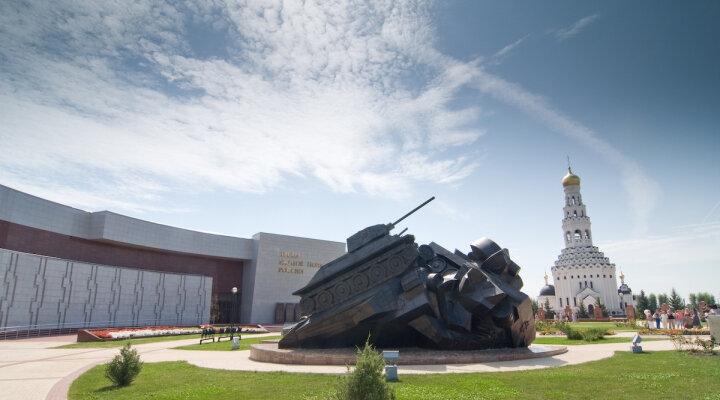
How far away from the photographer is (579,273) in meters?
90.0

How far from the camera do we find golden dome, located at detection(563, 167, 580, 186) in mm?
97938

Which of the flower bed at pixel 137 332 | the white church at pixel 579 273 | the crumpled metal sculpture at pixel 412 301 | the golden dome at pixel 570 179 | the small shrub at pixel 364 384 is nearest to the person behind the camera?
the small shrub at pixel 364 384

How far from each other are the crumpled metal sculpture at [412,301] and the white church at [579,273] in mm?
76673

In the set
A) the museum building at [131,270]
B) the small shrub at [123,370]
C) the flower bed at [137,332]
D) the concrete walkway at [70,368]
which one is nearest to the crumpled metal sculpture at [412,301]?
the concrete walkway at [70,368]

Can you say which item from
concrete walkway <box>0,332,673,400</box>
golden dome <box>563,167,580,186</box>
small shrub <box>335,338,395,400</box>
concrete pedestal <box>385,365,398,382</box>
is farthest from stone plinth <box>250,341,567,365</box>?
golden dome <box>563,167,580,186</box>

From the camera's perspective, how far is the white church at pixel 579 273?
8725cm

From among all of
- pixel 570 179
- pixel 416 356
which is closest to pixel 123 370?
pixel 416 356

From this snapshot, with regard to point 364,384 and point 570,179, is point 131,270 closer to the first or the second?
point 364,384

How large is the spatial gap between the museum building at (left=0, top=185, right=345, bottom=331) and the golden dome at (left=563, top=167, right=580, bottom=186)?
6667cm

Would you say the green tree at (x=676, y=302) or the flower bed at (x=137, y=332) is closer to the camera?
the flower bed at (x=137, y=332)

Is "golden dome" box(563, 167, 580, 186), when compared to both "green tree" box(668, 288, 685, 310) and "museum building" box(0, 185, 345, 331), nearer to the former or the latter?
"green tree" box(668, 288, 685, 310)

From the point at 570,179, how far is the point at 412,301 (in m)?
97.1

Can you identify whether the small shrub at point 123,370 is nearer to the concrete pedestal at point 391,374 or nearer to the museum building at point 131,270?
the concrete pedestal at point 391,374

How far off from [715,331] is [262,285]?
148 ft
